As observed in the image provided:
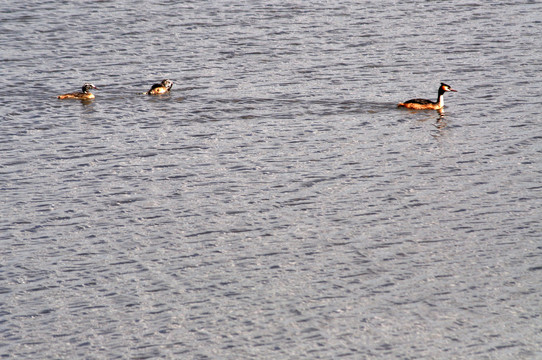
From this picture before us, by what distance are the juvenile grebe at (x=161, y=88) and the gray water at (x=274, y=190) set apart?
35cm

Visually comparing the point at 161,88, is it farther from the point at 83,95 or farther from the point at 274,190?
the point at 274,190

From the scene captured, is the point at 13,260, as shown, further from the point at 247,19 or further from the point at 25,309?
the point at 247,19

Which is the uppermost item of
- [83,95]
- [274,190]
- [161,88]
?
[161,88]

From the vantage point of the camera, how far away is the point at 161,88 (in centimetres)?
3008

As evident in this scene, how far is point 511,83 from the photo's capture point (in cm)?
3014

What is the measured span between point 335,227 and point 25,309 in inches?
274

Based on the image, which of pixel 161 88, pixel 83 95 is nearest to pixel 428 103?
pixel 161 88

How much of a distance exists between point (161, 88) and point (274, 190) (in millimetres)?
9137

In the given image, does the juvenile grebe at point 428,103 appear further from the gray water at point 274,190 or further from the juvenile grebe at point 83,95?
the juvenile grebe at point 83,95

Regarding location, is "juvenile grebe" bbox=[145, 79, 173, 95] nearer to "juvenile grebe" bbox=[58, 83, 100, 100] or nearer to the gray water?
the gray water

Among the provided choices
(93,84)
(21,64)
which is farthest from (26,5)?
(93,84)

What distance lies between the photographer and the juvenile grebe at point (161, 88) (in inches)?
1177

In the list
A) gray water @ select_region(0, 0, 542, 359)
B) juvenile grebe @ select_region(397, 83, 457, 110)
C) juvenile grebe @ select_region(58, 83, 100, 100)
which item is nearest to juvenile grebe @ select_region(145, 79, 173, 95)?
gray water @ select_region(0, 0, 542, 359)

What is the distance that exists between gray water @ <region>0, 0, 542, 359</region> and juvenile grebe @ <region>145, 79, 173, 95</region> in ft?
1.16
